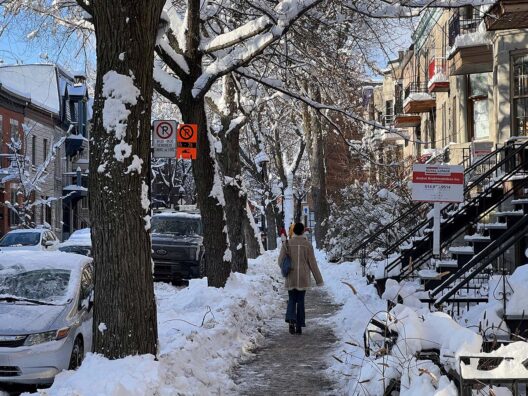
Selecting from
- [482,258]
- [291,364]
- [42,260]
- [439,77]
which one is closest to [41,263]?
[42,260]

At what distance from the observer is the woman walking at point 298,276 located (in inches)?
492

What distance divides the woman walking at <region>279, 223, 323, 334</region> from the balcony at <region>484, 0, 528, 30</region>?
205 inches

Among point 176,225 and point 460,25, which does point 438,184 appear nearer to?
point 460,25

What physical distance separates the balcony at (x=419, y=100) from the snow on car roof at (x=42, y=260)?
2405 centimetres

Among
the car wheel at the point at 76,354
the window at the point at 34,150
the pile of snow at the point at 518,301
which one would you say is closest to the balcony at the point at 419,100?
the window at the point at 34,150

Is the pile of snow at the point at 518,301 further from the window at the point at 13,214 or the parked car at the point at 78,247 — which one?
the window at the point at 13,214

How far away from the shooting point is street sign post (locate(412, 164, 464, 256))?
12977mm

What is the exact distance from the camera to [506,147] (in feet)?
50.1

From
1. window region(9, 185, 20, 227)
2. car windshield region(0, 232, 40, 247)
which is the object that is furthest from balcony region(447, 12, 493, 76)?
window region(9, 185, 20, 227)

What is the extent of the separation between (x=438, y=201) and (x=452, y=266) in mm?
1145

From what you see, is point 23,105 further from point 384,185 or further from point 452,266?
point 452,266

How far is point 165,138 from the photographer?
1297 cm

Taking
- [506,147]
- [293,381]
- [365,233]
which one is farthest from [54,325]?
[365,233]

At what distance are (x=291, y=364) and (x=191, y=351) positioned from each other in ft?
5.45
